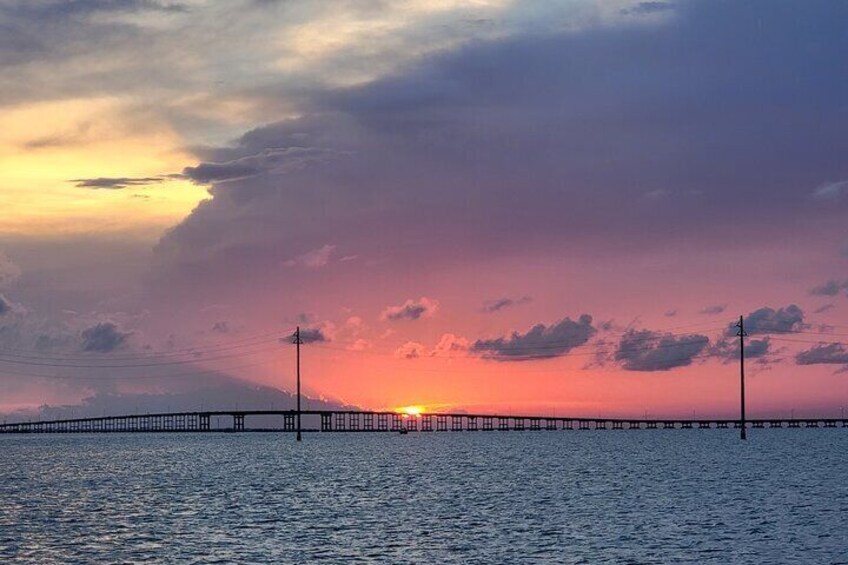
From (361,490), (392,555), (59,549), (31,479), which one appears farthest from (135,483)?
(392,555)

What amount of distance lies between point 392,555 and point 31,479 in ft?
294

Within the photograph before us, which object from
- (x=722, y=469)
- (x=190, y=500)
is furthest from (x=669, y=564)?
(x=722, y=469)

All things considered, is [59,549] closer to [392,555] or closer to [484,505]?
[392,555]

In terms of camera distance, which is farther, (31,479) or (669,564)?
(31,479)

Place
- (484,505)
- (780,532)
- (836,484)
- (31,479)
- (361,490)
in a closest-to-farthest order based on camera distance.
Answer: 1. (780,532)
2. (484,505)
3. (361,490)
4. (836,484)
5. (31,479)

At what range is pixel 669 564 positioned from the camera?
2302 inches

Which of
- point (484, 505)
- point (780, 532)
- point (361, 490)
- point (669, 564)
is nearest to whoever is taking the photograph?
point (669, 564)

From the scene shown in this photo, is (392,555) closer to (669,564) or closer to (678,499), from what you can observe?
(669,564)

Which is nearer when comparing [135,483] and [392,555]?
[392,555]

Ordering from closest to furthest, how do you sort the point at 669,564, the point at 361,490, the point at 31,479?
the point at 669,564 < the point at 361,490 < the point at 31,479

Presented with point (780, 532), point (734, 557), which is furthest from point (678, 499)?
point (734, 557)

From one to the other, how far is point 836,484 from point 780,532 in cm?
5019

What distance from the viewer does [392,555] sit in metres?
61.4

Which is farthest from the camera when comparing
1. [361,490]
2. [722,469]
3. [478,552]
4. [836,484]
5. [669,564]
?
[722,469]
